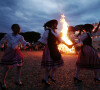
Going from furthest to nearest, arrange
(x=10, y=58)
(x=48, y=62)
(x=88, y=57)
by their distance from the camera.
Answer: (x=88, y=57) < (x=48, y=62) < (x=10, y=58)

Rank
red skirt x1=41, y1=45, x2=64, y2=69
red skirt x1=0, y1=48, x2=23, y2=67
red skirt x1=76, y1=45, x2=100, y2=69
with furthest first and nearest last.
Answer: red skirt x1=76, y1=45, x2=100, y2=69, red skirt x1=41, y1=45, x2=64, y2=69, red skirt x1=0, y1=48, x2=23, y2=67

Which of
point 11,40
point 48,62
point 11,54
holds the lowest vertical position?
point 48,62

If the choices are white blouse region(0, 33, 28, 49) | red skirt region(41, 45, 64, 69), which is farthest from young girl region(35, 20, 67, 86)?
white blouse region(0, 33, 28, 49)

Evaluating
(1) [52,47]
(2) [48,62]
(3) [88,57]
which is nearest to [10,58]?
(2) [48,62]

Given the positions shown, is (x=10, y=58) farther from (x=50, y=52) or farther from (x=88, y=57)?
(x=88, y=57)

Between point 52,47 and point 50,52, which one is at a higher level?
point 52,47

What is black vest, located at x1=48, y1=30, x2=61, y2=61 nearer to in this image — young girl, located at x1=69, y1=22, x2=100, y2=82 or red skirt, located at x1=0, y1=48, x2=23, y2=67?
young girl, located at x1=69, y1=22, x2=100, y2=82

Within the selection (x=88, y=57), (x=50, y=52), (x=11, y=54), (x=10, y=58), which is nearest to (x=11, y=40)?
(x=11, y=54)

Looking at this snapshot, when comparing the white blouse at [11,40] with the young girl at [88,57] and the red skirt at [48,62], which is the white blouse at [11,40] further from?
the young girl at [88,57]

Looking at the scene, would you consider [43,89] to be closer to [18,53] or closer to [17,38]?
[18,53]

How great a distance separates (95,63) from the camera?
3.53 m

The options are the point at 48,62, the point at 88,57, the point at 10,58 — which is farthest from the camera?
the point at 88,57

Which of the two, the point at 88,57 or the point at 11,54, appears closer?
the point at 11,54

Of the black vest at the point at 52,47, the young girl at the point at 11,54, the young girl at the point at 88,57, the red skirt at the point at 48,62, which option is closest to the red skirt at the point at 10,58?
the young girl at the point at 11,54
